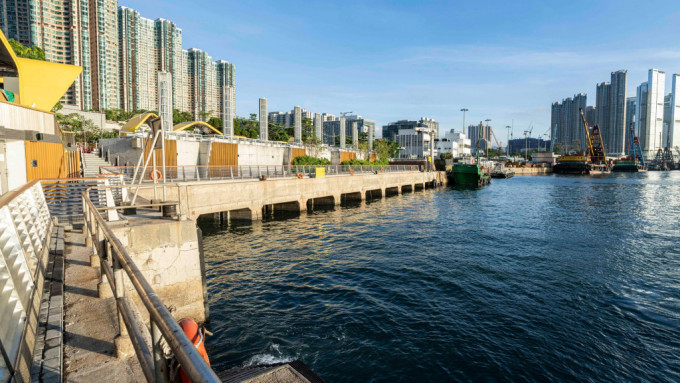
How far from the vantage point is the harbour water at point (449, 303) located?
29.5ft

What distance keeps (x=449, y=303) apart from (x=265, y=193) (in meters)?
20.5

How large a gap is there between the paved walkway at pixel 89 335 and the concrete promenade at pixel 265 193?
743 cm

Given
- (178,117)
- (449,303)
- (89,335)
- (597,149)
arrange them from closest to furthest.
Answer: (89,335) → (449,303) → (178,117) → (597,149)

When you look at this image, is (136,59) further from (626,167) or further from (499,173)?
(626,167)

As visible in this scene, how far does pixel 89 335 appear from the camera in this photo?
476cm

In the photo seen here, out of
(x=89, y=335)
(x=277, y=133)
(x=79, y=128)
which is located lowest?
(x=89, y=335)

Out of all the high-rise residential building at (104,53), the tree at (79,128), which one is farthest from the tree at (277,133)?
the high-rise residential building at (104,53)

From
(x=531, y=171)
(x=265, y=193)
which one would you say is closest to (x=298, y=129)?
(x=265, y=193)

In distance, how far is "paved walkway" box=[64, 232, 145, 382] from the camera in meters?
3.97

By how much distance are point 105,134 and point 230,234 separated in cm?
6389

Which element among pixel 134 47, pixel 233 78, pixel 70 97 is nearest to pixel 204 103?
pixel 233 78

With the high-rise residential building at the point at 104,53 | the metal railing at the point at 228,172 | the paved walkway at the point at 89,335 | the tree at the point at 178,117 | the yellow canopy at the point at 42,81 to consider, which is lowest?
the paved walkway at the point at 89,335

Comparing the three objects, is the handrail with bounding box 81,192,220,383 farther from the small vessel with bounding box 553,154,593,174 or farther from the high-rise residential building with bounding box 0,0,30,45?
the small vessel with bounding box 553,154,593,174

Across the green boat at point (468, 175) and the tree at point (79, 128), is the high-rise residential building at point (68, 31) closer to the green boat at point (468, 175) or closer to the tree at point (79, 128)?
the tree at point (79, 128)
